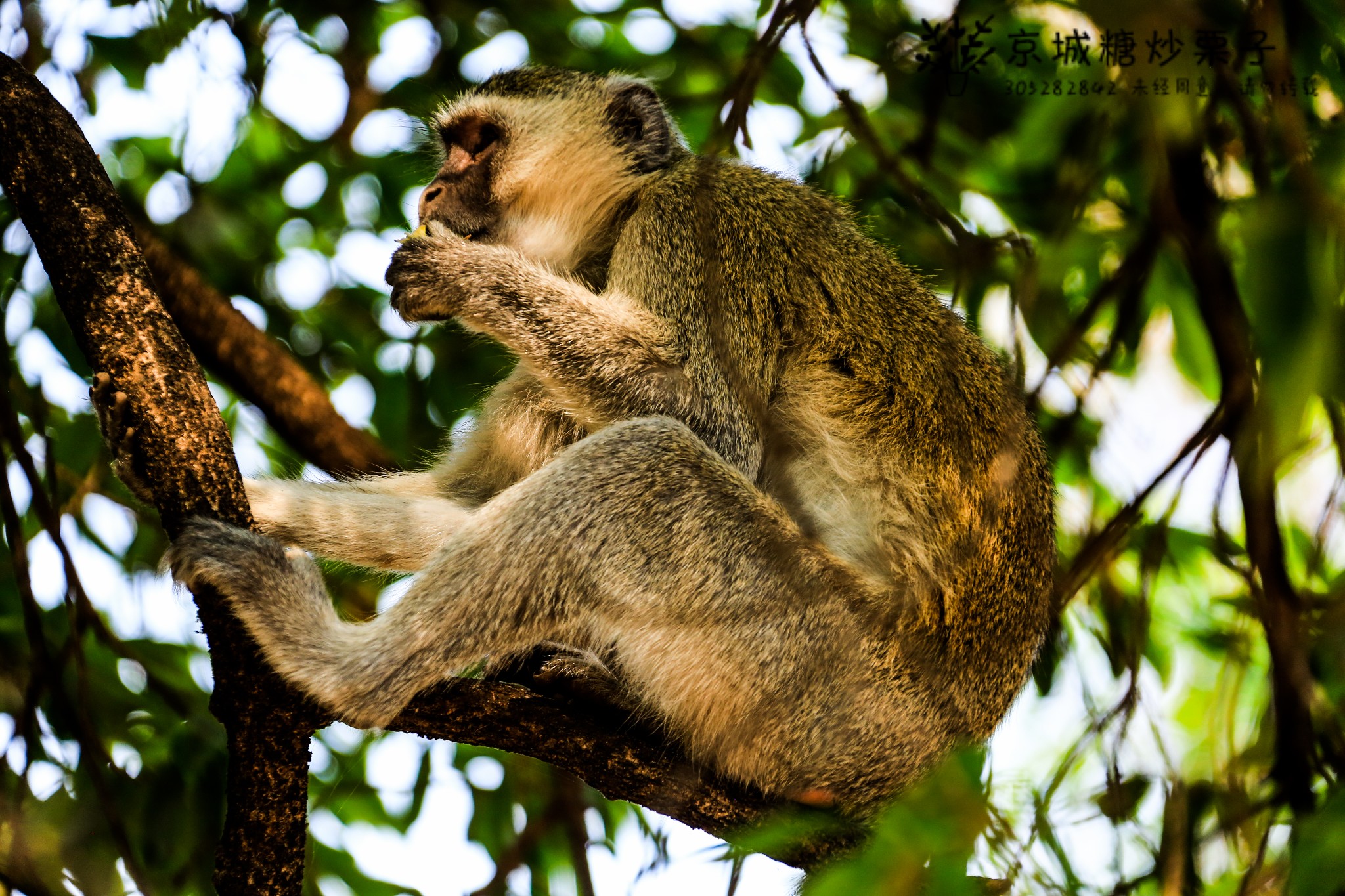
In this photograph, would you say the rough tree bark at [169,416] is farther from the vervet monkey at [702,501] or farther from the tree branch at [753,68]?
the tree branch at [753,68]

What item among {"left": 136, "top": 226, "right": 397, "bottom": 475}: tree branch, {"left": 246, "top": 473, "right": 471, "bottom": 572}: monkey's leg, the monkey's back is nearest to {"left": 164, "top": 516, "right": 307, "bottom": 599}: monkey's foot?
{"left": 246, "top": 473, "right": 471, "bottom": 572}: monkey's leg

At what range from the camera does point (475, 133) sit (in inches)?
181

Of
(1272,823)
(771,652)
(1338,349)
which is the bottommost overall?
(1272,823)

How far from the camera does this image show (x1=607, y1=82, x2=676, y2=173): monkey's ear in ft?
14.6

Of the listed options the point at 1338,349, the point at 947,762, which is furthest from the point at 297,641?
the point at 1338,349

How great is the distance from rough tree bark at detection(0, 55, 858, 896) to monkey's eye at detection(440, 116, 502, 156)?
5.83 ft

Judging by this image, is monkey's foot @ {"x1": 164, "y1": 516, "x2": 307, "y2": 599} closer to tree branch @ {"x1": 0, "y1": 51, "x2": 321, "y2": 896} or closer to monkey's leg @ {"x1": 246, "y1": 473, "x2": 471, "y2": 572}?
tree branch @ {"x1": 0, "y1": 51, "x2": 321, "y2": 896}

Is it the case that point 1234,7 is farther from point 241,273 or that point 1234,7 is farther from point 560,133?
point 241,273

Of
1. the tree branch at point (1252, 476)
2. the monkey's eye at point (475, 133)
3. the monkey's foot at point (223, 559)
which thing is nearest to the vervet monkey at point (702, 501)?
the monkey's foot at point (223, 559)

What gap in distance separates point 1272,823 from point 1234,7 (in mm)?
1734

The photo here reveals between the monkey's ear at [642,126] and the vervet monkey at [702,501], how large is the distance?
1.3 inches

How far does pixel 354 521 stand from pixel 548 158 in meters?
1.60

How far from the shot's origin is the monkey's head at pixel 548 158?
4.35m

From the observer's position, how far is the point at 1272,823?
1867 mm
